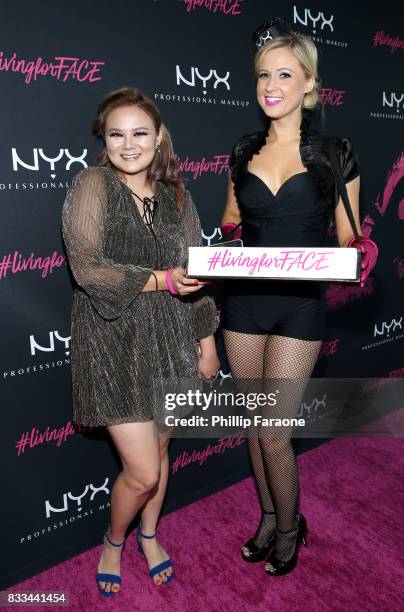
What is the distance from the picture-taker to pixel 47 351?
2182 mm

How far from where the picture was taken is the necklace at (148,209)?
1865mm

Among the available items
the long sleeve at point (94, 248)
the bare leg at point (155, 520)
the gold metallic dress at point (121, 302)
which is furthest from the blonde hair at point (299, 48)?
the bare leg at point (155, 520)

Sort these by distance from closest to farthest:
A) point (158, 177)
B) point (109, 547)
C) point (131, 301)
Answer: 1. point (131, 301)
2. point (158, 177)
3. point (109, 547)

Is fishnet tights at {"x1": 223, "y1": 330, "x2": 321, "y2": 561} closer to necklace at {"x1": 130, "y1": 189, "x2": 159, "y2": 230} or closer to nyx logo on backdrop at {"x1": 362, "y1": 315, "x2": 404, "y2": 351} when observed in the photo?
necklace at {"x1": 130, "y1": 189, "x2": 159, "y2": 230}

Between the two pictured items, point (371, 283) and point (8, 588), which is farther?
point (371, 283)

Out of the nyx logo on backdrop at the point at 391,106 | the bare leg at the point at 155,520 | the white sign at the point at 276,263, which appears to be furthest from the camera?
the nyx logo on backdrop at the point at 391,106

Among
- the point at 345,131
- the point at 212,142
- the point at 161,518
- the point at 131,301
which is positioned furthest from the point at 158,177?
the point at 161,518

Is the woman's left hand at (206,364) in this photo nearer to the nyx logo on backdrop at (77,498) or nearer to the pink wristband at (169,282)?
the pink wristband at (169,282)

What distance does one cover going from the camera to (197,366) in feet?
6.89

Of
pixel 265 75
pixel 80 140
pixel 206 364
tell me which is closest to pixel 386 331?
pixel 206 364

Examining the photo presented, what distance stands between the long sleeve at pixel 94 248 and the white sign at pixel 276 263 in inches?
10.1

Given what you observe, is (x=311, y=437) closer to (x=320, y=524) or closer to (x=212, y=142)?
(x=320, y=524)

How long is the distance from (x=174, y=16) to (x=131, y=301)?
1222 millimetres

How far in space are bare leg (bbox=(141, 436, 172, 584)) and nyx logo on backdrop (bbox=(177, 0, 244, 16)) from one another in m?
1.78
